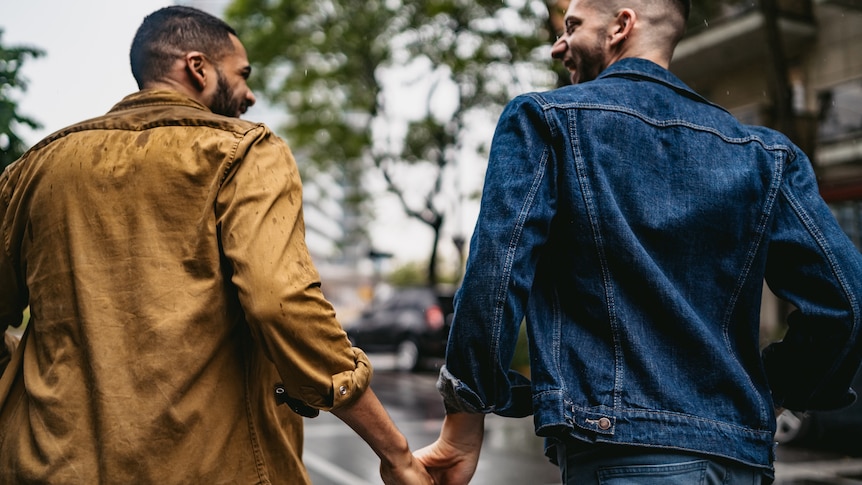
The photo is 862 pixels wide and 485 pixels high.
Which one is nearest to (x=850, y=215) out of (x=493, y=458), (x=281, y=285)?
(x=493, y=458)

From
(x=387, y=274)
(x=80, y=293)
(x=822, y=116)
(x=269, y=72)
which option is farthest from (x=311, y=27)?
(x=387, y=274)

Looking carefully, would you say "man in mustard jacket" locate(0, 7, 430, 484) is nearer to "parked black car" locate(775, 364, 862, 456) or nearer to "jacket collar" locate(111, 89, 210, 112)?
"jacket collar" locate(111, 89, 210, 112)

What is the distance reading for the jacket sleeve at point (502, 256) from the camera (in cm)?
182

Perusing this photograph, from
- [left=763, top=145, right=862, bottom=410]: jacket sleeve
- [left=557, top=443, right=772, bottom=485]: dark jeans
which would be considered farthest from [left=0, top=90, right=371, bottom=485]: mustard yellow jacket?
[left=763, top=145, right=862, bottom=410]: jacket sleeve

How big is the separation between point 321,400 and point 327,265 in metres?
67.6

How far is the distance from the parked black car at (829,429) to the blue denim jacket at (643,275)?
6399 millimetres

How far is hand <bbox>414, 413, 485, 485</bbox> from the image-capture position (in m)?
2.10

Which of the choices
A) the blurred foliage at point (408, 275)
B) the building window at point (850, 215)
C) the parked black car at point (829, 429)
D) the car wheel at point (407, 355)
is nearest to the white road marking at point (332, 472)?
the parked black car at point (829, 429)

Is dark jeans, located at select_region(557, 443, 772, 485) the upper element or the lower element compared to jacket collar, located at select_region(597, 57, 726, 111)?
lower

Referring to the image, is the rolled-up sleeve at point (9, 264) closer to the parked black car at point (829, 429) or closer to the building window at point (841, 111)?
the parked black car at point (829, 429)

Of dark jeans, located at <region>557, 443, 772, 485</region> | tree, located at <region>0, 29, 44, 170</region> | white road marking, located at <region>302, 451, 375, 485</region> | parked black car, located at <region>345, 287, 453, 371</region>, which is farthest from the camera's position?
parked black car, located at <region>345, 287, 453, 371</region>

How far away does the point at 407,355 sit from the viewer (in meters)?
18.3

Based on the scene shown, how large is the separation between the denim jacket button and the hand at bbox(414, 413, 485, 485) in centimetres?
40

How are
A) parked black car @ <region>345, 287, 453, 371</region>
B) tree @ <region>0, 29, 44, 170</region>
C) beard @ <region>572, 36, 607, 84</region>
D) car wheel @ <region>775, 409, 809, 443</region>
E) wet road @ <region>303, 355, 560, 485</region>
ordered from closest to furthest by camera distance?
beard @ <region>572, 36, 607, 84</region> → tree @ <region>0, 29, 44, 170</region> → wet road @ <region>303, 355, 560, 485</region> → car wheel @ <region>775, 409, 809, 443</region> → parked black car @ <region>345, 287, 453, 371</region>
